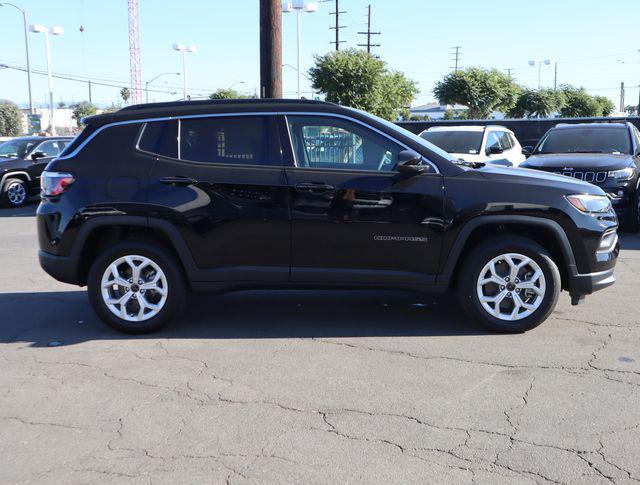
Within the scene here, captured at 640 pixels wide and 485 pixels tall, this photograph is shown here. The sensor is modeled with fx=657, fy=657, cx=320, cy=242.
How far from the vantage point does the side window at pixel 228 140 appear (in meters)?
5.51

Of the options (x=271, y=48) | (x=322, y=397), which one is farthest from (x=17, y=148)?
(x=322, y=397)

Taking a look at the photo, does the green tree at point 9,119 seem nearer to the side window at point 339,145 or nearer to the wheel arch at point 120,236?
the wheel arch at point 120,236

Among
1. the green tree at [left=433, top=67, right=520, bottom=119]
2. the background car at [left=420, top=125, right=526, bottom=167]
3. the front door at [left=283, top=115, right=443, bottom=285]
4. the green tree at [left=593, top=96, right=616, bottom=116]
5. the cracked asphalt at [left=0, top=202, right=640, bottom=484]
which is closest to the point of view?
the cracked asphalt at [left=0, top=202, right=640, bottom=484]

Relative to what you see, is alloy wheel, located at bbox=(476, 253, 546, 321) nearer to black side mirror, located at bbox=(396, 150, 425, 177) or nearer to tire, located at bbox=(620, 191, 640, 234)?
black side mirror, located at bbox=(396, 150, 425, 177)

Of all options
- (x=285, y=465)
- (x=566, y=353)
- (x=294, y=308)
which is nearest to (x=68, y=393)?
(x=285, y=465)

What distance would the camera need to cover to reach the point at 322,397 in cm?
427

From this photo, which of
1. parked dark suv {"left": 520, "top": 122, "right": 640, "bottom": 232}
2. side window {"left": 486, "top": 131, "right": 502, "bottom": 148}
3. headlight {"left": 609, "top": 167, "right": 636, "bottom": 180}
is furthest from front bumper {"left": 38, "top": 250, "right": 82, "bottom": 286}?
A: side window {"left": 486, "top": 131, "right": 502, "bottom": 148}

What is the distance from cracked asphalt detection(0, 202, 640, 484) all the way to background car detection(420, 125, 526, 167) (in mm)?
6650

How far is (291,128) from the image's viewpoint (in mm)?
5520

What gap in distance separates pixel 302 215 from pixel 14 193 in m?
12.8

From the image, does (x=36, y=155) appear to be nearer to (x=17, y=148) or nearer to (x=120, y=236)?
(x=17, y=148)

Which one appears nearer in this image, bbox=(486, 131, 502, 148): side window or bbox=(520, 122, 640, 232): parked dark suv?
bbox=(520, 122, 640, 232): parked dark suv

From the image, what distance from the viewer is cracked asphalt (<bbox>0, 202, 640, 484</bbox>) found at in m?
3.40

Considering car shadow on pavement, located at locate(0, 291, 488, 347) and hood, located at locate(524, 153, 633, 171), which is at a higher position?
hood, located at locate(524, 153, 633, 171)
